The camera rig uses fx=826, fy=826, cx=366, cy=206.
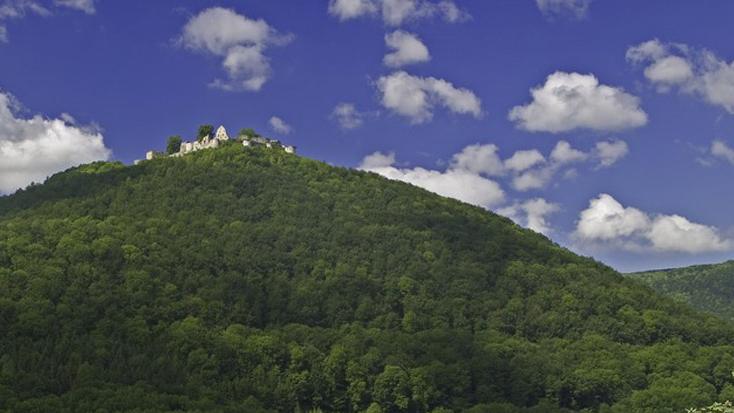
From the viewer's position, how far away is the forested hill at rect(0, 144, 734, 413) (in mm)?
123938

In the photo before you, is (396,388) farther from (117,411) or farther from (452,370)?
(117,411)

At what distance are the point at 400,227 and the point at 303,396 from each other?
65.4 metres

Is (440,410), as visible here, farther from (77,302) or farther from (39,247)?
(39,247)

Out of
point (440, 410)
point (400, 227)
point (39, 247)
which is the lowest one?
point (440, 410)

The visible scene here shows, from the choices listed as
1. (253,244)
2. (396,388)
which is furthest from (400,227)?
(396,388)

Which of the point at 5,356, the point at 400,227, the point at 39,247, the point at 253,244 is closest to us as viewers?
the point at 5,356

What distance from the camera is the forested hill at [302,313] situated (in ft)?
407

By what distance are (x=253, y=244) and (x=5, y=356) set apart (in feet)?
223

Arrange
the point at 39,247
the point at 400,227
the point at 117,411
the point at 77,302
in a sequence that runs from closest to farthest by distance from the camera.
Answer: the point at 117,411
the point at 77,302
the point at 39,247
the point at 400,227

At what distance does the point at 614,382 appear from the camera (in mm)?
139625

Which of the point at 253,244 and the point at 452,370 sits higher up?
the point at 253,244

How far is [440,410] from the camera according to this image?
12669 centimetres

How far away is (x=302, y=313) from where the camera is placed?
156 metres

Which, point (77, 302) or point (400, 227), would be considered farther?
point (400, 227)
